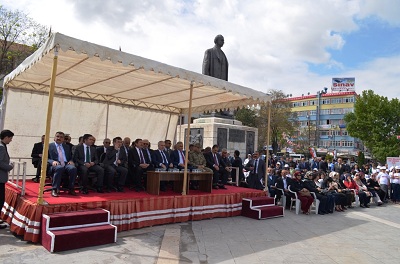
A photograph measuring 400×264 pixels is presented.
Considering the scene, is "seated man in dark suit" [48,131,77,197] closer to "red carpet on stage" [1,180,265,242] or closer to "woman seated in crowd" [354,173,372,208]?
"red carpet on stage" [1,180,265,242]

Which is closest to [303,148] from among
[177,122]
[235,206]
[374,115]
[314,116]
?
[374,115]

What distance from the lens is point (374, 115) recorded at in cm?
3353

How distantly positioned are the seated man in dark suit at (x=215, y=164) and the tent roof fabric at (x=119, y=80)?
1.62 metres

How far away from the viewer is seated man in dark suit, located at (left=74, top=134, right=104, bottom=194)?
6.72 metres

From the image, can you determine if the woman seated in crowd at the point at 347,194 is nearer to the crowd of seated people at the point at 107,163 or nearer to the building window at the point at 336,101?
the crowd of seated people at the point at 107,163

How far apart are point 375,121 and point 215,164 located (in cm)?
3037

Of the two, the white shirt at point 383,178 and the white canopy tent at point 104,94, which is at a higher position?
the white canopy tent at point 104,94

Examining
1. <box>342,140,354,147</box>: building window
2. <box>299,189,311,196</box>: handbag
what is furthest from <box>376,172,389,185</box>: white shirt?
<box>342,140,354,147</box>: building window

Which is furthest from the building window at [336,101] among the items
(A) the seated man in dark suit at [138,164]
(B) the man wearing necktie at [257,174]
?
(A) the seated man in dark suit at [138,164]

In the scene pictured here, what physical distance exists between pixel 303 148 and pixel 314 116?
20.0m

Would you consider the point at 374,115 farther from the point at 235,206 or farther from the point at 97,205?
the point at 97,205

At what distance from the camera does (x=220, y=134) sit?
13.6m

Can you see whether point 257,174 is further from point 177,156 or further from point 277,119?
point 277,119

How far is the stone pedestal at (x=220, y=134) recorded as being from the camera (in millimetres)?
13463
